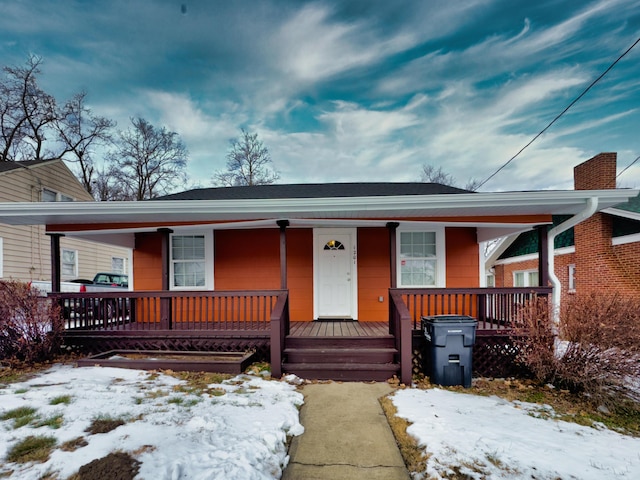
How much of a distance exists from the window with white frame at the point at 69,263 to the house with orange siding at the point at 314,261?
Answer: 26.6ft

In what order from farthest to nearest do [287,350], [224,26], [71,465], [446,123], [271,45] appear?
[446,123] < [271,45] < [224,26] < [287,350] < [71,465]

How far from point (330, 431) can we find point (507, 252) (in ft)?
46.4

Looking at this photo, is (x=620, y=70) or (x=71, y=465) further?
(x=620, y=70)

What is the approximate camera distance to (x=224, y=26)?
889 centimetres

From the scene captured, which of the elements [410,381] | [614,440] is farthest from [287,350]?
[614,440]

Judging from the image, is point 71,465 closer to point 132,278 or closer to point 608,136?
point 132,278

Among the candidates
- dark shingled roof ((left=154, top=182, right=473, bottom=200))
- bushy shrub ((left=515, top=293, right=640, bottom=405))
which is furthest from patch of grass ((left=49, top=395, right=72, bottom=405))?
bushy shrub ((left=515, top=293, right=640, bottom=405))

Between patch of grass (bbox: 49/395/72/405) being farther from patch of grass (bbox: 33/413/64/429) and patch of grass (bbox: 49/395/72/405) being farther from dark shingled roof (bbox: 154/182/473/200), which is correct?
dark shingled roof (bbox: 154/182/473/200)

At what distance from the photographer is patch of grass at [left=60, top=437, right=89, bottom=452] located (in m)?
2.32

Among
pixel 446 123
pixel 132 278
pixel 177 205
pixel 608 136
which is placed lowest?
pixel 132 278

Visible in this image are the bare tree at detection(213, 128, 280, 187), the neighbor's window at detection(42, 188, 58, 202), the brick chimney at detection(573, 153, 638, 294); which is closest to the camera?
the brick chimney at detection(573, 153, 638, 294)

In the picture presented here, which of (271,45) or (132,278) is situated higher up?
(271,45)

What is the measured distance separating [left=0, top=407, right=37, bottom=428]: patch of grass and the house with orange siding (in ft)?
7.01

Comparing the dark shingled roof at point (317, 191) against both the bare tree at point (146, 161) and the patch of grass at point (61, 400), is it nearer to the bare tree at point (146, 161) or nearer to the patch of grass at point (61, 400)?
the patch of grass at point (61, 400)
